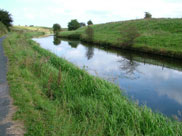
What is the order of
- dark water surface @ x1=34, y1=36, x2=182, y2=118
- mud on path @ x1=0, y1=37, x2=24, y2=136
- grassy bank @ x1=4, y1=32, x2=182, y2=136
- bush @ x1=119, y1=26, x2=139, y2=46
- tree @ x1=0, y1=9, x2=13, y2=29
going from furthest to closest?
tree @ x1=0, y1=9, x2=13, y2=29 → bush @ x1=119, y1=26, x2=139, y2=46 → dark water surface @ x1=34, y1=36, x2=182, y2=118 → grassy bank @ x1=4, y1=32, x2=182, y2=136 → mud on path @ x1=0, y1=37, x2=24, y2=136

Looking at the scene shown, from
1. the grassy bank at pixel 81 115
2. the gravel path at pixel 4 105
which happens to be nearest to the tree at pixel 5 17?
the gravel path at pixel 4 105

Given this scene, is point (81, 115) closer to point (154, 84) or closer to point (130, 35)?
point (154, 84)

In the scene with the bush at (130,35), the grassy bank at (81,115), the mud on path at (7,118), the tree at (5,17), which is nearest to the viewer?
the mud on path at (7,118)

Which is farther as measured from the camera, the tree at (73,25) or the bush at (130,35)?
the tree at (73,25)

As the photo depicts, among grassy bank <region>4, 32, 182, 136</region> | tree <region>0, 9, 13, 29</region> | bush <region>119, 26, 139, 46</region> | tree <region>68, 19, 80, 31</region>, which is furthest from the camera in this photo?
tree <region>68, 19, 80, 31</region>

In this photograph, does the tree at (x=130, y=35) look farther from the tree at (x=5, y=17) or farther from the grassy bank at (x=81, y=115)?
the tree at (x=5, y=17)

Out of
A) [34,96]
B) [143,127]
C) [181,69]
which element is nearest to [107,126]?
[143,127]

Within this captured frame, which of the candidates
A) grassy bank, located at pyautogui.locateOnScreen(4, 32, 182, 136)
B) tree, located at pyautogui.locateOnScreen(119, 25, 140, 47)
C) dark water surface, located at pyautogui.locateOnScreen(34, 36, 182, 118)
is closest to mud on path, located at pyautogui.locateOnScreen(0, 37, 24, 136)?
grassy bank, located at pyautogui.locateOnScreen(4, 32, 182, 136)

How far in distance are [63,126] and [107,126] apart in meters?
1.15

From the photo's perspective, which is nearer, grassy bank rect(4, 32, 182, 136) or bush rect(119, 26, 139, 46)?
grassy bank rect(4, 32, 182, 136)

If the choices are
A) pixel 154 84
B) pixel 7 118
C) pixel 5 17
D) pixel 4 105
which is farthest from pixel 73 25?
pixel 7 118

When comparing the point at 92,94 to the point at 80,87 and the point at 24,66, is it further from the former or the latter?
the point at 24,66

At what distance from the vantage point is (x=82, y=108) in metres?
4.87

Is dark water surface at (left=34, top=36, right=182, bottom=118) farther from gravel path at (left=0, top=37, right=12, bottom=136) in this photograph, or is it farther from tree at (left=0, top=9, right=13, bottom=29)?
tree at (left=0, top=9, right=13, bottom=29)
